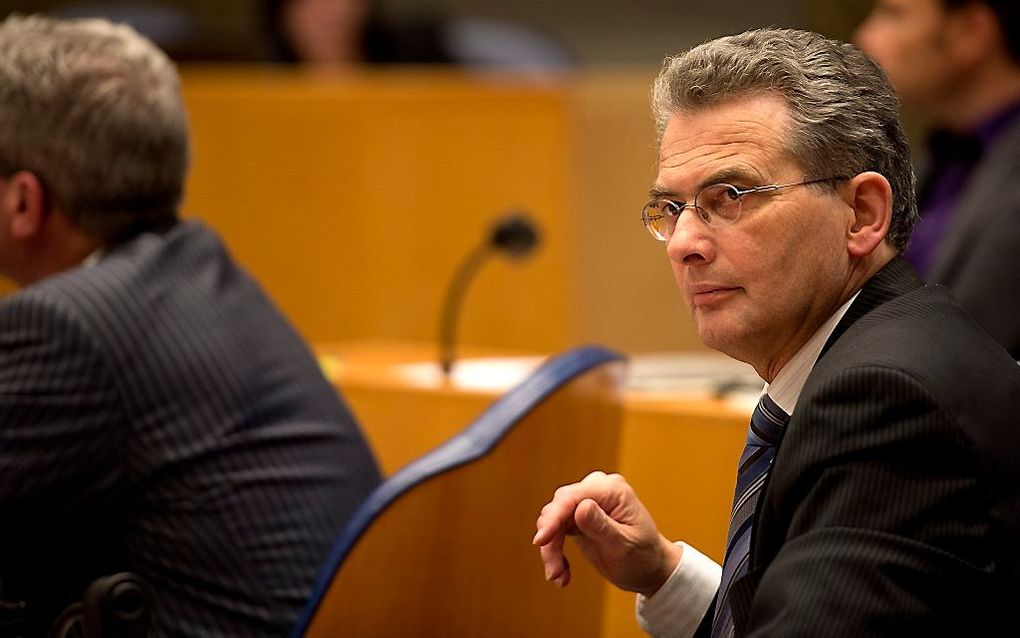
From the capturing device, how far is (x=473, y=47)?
5.36 metres

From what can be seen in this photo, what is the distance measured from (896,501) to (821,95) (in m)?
0.42

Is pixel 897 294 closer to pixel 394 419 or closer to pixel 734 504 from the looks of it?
pixel 734 504

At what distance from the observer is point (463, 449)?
5.88 ft

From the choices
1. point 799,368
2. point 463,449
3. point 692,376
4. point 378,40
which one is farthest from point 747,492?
point 378,40

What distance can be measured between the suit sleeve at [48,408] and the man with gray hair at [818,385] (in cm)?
71

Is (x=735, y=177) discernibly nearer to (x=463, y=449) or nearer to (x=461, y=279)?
(x=463, y=449)

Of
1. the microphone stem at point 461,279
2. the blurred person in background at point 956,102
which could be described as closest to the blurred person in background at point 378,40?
the microphone stem at point 461,279

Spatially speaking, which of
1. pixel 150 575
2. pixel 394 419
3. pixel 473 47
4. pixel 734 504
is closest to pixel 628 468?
pixel 734 504

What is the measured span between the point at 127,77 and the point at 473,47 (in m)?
3.42

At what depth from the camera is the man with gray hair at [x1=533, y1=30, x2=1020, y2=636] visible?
1.08m

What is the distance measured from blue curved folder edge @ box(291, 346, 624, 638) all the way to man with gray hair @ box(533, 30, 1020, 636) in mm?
329

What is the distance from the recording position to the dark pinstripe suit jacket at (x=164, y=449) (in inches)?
70.1

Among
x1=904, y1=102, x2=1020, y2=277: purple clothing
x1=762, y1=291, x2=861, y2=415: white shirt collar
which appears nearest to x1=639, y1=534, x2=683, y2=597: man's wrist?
x1=762, y1=291, x2=861, y2=415: white shirt collar

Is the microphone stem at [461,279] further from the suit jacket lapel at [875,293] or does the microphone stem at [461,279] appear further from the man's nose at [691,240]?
the suit jacket lapel at [875,293]
